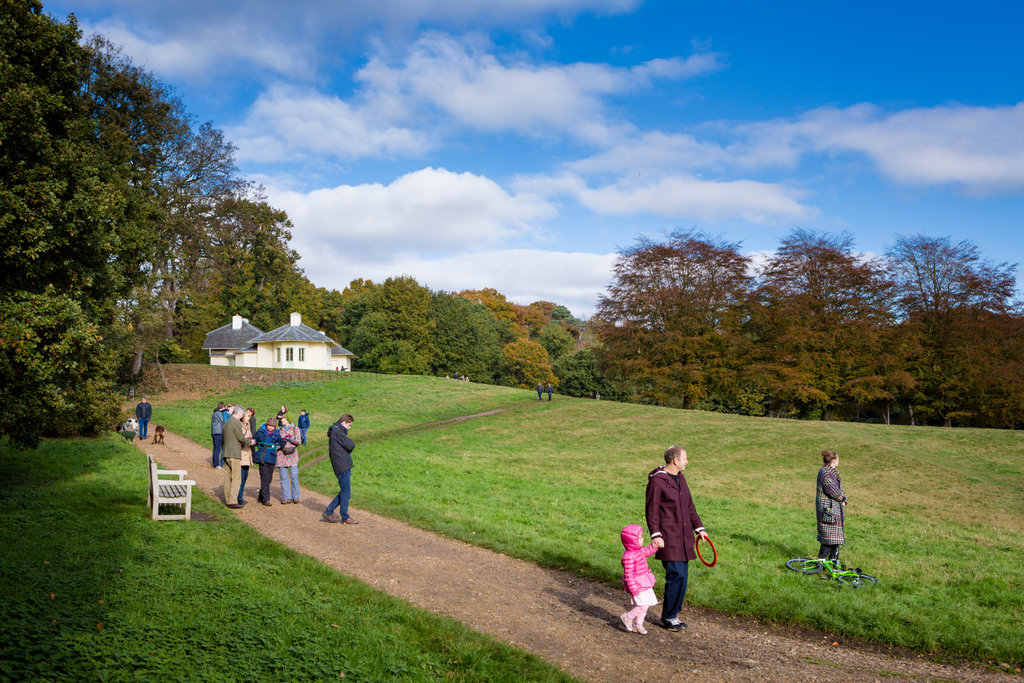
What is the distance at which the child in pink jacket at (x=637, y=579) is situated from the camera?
23.4 feet

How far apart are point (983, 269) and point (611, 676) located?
45713 mm

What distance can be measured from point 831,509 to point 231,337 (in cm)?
6867

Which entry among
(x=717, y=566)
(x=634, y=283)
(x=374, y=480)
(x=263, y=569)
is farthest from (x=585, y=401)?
(x=263, y=569)

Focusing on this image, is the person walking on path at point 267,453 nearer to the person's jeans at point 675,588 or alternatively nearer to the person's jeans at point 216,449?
the person's jeans at point 216,449

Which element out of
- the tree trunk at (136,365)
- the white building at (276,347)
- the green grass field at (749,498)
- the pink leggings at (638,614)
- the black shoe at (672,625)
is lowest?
the green grass field at (749,498)

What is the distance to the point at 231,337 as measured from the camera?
68062 millimetres

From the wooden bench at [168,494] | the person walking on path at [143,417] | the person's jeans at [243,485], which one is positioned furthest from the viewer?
the person walking on path at [143,417]

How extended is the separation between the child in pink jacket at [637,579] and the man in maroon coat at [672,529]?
202 millimetres

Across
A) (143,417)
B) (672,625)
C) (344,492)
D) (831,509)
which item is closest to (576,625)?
(672,625)

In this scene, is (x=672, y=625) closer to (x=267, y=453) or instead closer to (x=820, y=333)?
(x=267, y=453)

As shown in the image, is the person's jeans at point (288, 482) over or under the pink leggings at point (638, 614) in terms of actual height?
over

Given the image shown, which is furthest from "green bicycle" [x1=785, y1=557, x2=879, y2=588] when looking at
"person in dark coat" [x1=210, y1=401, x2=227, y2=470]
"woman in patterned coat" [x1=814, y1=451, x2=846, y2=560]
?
"person in dark coat" [x1=210, y1=401, x2=227, y2=470]

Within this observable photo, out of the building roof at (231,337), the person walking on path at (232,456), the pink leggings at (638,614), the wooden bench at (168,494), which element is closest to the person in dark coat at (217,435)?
the person walking on path at (232,456)

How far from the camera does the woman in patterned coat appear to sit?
32.4 ft
